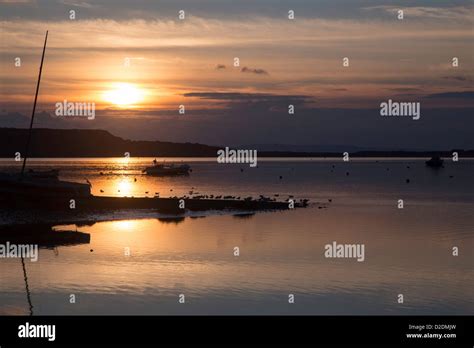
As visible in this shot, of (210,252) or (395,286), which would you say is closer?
(395,286)

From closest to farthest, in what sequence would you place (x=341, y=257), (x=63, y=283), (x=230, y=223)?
1. (x=63, y=283)
2. (x=341, y=257)
3. (x=230, y=223)

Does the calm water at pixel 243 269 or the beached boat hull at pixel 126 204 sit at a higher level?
the beached boat hull at pixel 126 204

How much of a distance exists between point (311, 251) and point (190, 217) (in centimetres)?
1645

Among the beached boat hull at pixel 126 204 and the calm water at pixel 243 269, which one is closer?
the calm water at pixel 243 269

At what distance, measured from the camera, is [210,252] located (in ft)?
126

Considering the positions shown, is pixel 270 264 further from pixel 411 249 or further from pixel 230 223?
pixel 230 223

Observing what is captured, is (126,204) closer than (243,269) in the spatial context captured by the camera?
No

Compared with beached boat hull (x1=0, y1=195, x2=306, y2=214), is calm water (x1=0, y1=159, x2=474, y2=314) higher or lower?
lower

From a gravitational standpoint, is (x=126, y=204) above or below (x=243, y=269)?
above

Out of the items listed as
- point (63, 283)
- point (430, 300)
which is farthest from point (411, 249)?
point (63, 283)

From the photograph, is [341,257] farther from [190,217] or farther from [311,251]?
[190,217]

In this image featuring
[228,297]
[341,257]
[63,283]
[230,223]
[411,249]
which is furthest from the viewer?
[230,223]

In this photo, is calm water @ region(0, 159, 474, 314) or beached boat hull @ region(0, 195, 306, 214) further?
beached boat hull @ region(0, 195, 306, 214)
